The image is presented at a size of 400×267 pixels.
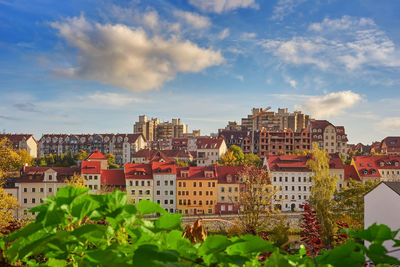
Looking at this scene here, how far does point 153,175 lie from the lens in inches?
1839

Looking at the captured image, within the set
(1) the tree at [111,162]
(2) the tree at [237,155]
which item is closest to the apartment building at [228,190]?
(2) the tree at [237,155]

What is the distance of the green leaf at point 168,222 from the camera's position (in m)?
1.01

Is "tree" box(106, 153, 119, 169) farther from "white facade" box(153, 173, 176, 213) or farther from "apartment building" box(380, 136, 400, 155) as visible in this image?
"apartment building" box(380, 136, 400, 155)

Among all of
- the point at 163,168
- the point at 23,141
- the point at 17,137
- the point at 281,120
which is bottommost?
the point at 163,168

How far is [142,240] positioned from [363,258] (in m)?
0.59

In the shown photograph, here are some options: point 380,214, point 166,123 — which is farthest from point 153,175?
point 166,123

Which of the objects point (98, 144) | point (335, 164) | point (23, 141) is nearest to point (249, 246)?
point (335, 164)

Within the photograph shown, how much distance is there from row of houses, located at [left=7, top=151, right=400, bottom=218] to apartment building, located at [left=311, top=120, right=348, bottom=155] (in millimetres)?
23259

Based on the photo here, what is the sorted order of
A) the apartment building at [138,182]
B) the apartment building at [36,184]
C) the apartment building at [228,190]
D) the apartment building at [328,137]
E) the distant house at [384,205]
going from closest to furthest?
the distant house at [384,205] → the apartment building at [36,184] → the apartment building at [138,182] → the apartment building at [228,190] → the apartment building at [328,137]

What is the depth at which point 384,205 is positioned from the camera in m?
14.6

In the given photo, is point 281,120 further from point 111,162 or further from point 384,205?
point 384,205

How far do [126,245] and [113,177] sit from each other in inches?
1885

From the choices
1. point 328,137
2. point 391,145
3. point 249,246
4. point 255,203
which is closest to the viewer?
point 249,246

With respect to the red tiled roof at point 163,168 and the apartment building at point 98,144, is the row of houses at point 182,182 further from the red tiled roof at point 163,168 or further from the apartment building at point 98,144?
the apartment building at point 98,144
